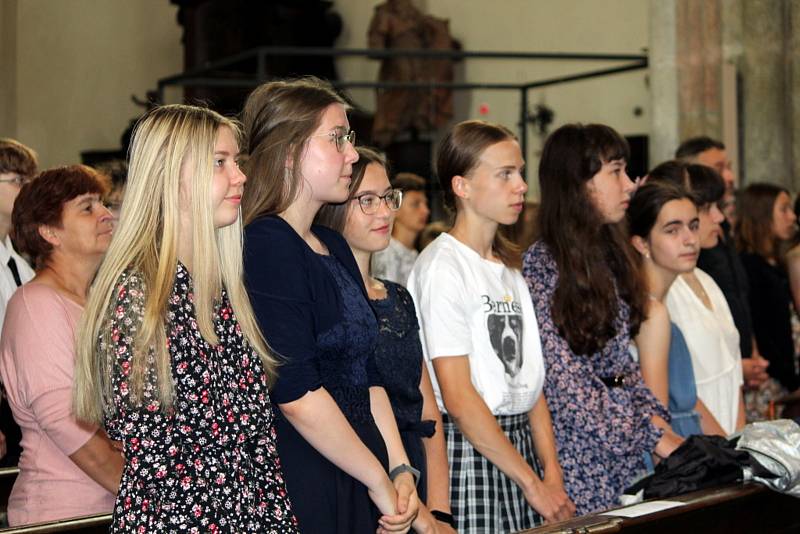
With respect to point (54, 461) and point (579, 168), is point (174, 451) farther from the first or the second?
point (579, 168)

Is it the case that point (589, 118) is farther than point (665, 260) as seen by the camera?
Yes

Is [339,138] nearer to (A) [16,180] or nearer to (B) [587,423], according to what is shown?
(B) [587,423]

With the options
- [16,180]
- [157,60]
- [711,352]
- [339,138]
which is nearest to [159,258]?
[339,138]

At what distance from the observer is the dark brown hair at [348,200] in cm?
309

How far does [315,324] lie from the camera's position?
2.48 meters

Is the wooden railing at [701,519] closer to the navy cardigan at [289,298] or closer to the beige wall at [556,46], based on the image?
the navy cardigan at [289,298]

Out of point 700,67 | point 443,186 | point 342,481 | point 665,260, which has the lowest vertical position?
point 342,481

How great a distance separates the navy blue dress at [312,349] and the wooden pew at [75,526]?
54 centimetres

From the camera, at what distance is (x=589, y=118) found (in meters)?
10.2

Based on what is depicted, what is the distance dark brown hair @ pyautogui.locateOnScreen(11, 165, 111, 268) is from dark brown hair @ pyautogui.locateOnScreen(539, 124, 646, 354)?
4.68 feet

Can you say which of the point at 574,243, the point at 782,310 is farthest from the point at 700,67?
the point at 574,243

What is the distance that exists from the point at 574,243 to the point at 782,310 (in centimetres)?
215

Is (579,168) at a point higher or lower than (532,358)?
higher

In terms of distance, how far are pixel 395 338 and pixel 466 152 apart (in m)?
0.76
